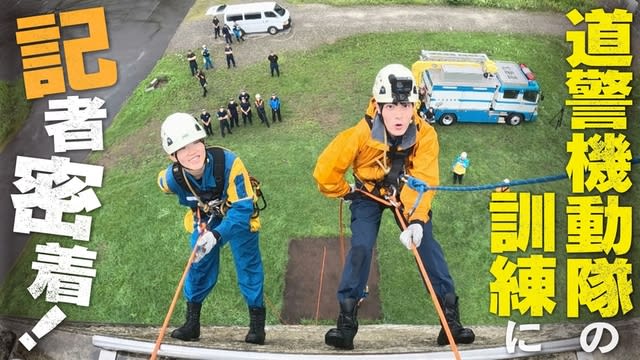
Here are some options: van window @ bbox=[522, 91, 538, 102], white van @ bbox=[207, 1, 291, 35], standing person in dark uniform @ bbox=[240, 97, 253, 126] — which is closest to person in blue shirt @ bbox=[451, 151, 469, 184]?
van window @ bbox=[522, 91, 538, 102]

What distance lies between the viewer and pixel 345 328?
5590 millimetres

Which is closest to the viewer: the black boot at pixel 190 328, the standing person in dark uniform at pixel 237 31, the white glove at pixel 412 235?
the white glove at pixel 412 235

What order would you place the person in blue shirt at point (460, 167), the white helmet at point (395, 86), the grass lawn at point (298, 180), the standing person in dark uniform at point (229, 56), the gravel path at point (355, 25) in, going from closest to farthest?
→ the white helmet at point (395, 86), the grass lawn at point (298, 180), the person in blue shirt at point (460, 167), the standing person in dark uniform at point (229, 56), the gravel path at point (355, 25)

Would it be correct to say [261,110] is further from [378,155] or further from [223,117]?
[378,155]

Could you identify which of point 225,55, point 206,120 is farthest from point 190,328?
point 225,55

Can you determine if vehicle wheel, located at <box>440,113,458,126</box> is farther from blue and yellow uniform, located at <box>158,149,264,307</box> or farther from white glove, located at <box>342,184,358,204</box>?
blue and yellow uniform, located at <box>158,149,264,307</box>

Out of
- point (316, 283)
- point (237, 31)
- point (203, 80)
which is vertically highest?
point (237, 31)

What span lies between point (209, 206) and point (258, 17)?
669 inches

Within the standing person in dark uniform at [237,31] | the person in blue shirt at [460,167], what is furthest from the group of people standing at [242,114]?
the standing person in dark uniform at [237,31]

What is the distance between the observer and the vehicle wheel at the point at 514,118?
15.5 m

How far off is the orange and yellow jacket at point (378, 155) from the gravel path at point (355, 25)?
14854 mm

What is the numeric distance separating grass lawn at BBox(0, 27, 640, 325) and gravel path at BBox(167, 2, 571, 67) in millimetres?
964

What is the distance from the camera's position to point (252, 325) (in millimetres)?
6801

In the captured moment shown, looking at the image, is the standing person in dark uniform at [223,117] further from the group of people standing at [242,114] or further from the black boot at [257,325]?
the black boot at [257,325]
